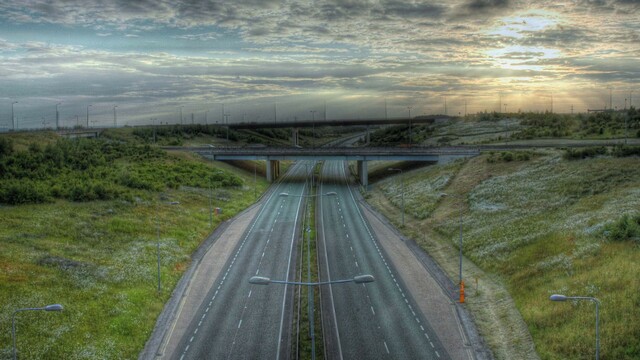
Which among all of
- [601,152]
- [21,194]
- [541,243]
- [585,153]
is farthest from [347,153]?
[541,243]

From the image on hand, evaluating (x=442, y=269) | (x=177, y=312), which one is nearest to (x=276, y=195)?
(x=442, y=269)

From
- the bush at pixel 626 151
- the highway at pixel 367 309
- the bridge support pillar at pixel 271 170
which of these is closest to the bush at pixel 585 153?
the bush at pixel 626 151

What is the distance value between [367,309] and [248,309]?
10.1m

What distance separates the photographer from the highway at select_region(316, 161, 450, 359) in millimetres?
38156

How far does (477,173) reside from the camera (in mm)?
97750

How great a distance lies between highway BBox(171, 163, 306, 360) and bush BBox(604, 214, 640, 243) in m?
30.7

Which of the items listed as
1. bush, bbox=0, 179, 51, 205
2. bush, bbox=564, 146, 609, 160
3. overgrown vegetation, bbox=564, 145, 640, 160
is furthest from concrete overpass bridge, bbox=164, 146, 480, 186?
bush, bbox=0, 179, 51, 205

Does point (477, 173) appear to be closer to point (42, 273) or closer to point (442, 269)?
point (442, 269)

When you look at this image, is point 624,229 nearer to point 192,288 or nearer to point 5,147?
point 192,288

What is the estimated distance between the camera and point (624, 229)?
50.2 metres

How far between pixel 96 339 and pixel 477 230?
46314mm

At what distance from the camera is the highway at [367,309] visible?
125 feet

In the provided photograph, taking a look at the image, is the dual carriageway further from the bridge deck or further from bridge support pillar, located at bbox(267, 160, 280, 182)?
bridge support pillar, located at bbox(267, 160, 280, 182)

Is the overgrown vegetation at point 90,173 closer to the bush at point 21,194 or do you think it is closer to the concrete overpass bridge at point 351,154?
the bush at point 21,194
